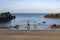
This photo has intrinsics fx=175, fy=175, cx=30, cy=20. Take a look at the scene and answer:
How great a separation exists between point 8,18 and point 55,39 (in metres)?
29.4

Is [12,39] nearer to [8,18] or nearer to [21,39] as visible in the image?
[21,39]

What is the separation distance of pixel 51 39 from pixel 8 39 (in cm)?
155

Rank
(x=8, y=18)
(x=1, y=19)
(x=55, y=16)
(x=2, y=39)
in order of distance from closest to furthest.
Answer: (x=2, y=39), (x=1, y=19), (x=8, y=18), (x=55, y=16)

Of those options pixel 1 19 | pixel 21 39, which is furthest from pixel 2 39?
pixel 1 19

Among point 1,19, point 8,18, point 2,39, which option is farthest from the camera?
point 8,18

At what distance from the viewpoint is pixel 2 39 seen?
6.19m

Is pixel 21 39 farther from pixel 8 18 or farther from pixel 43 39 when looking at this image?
pixel 8 18

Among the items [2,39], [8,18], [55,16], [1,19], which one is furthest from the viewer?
[55,16]

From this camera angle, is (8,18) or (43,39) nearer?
(43,39)

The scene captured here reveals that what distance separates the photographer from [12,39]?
6.22 metres

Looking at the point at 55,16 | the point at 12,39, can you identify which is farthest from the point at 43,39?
the point at 55,16

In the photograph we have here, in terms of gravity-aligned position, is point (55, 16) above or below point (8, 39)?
below

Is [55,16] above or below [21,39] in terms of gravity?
below

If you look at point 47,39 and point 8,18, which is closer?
point 47,39
